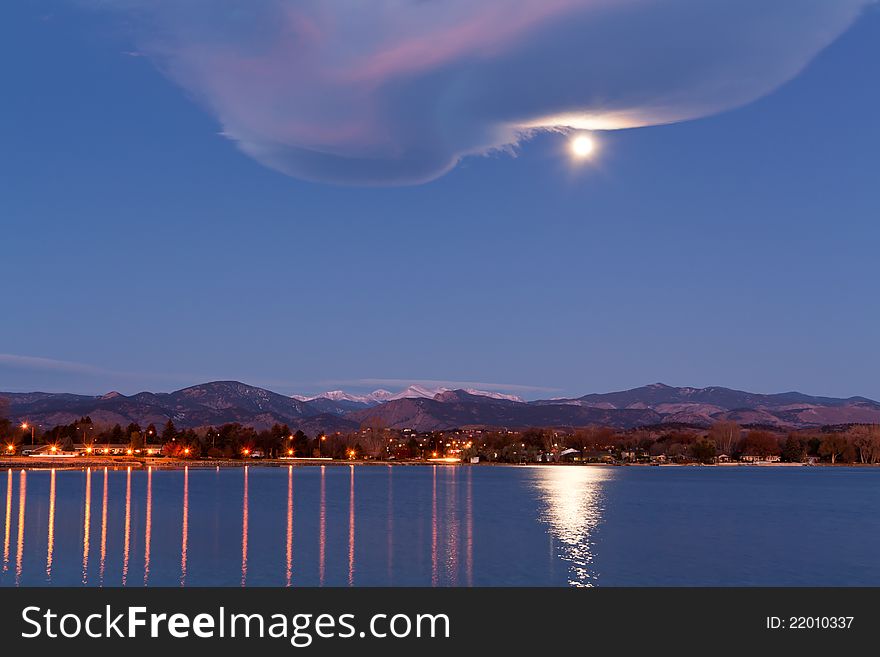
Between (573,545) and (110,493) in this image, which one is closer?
(573,545)

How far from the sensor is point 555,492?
119 metres

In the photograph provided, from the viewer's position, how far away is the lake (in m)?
40.7

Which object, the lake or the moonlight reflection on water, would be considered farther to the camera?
the moonlight reflection on water

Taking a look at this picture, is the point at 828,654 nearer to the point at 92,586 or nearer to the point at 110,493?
the point at 92,586

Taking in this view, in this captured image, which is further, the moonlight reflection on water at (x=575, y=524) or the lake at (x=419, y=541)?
the moonlight reflection on water at (x=575, y=524)

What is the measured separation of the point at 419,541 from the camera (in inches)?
2191

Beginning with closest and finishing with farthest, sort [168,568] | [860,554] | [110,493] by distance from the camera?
[168,568] < [860,554] < [110,493]

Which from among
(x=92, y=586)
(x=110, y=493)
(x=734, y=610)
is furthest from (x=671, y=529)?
(x=110, y=493)

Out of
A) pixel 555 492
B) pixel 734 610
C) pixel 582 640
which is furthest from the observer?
pixel 555 492

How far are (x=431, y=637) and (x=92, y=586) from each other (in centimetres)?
1678

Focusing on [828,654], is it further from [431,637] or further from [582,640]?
[431,637]

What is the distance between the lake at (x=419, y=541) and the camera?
40688mm

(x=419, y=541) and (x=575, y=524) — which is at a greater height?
(x=419, y=541)

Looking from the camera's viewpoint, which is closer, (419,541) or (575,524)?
(419,541)
